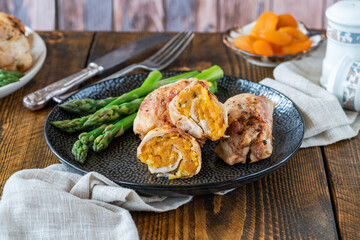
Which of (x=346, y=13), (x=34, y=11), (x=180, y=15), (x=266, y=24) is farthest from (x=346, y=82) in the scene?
(x=34, y=11)

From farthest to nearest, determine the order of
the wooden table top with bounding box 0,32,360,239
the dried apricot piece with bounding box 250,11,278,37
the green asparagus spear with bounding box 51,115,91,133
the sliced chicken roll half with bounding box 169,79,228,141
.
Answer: the dried apricot piece with bounding box 250,11,278,37
the green asparagus spear with bounding box 51,115,91,133
the sliced chicken roll half with bounding box 169,79,228,141
the wooden table top with bounding box 0,32,360,239

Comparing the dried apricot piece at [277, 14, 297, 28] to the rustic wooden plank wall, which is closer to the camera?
the dried apricot piece at [277, 14, 297, 28]

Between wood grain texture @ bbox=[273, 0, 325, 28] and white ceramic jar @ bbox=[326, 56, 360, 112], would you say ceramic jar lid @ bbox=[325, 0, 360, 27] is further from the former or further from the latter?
wood grain texture @ bbox=[273, 0, 325, 28]

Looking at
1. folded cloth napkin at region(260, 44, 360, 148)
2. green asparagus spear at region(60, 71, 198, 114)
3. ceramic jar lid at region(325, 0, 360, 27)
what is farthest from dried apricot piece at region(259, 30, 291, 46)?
green asparagus spear at region(60, 71, 198, 114)

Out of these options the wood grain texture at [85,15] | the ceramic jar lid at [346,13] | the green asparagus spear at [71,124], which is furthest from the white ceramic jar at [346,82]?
the wood grain texture at [85,15]

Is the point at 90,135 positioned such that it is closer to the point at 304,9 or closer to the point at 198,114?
the point at 198,114

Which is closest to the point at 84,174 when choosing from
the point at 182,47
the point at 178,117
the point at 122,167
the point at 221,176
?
the point at 122,167

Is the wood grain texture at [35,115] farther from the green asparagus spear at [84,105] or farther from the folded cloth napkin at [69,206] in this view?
the folded cloth napkin at [69,206]
